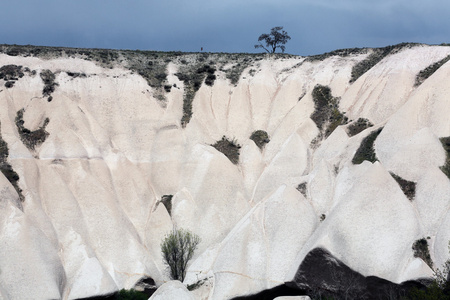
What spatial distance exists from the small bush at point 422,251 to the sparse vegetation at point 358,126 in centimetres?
1723

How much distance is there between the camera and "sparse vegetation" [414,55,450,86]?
2261 inches

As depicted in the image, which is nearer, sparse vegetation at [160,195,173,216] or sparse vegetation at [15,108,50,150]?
sparse vegetation at [160,195,173,216]

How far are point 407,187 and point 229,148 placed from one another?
20884 millimetres

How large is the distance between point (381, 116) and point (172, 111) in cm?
2078

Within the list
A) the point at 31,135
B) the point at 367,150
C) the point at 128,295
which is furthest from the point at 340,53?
the point at 128,295

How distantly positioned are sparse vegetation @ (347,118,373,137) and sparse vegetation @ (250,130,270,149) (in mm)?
8693

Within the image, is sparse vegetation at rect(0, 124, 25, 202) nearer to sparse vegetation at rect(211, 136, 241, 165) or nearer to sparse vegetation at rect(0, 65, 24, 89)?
sparse vegetation at rect(0, 65, 24, 89)

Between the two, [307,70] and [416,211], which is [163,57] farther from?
[416,211]

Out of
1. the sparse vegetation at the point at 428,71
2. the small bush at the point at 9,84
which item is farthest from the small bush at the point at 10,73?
the sparse vegetation at the point at 428,71

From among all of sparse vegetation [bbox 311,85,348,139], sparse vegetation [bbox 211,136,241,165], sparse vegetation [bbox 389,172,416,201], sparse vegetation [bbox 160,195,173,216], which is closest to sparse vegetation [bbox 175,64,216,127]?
sparse vegetation [bbox 211,136,241,165]

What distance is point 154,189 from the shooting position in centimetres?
5747

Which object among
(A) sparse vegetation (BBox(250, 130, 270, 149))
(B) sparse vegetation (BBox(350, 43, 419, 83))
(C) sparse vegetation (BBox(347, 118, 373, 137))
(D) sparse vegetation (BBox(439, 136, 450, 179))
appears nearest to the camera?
(D) sparse vegetation (BBox(439, 136, 450, 179))

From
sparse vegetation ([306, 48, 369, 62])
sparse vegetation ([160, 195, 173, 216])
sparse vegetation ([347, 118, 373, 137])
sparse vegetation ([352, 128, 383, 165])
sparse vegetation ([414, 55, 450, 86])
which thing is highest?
sparse vegetation ([306, 48, 369, 62])

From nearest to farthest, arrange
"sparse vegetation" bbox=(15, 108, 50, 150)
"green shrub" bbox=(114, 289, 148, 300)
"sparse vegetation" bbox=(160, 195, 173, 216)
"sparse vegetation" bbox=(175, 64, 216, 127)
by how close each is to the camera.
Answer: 1. "green shrub" bbox=(114, 289, 148, 300)
2. "sparse vegetation" bbox=(160, 195, 173, 216)
3. "sparse vegetation" bbox=(15, 108, 50, 150)
4. "sparse vegetation" bbox=(175, 64, 216, 127)
